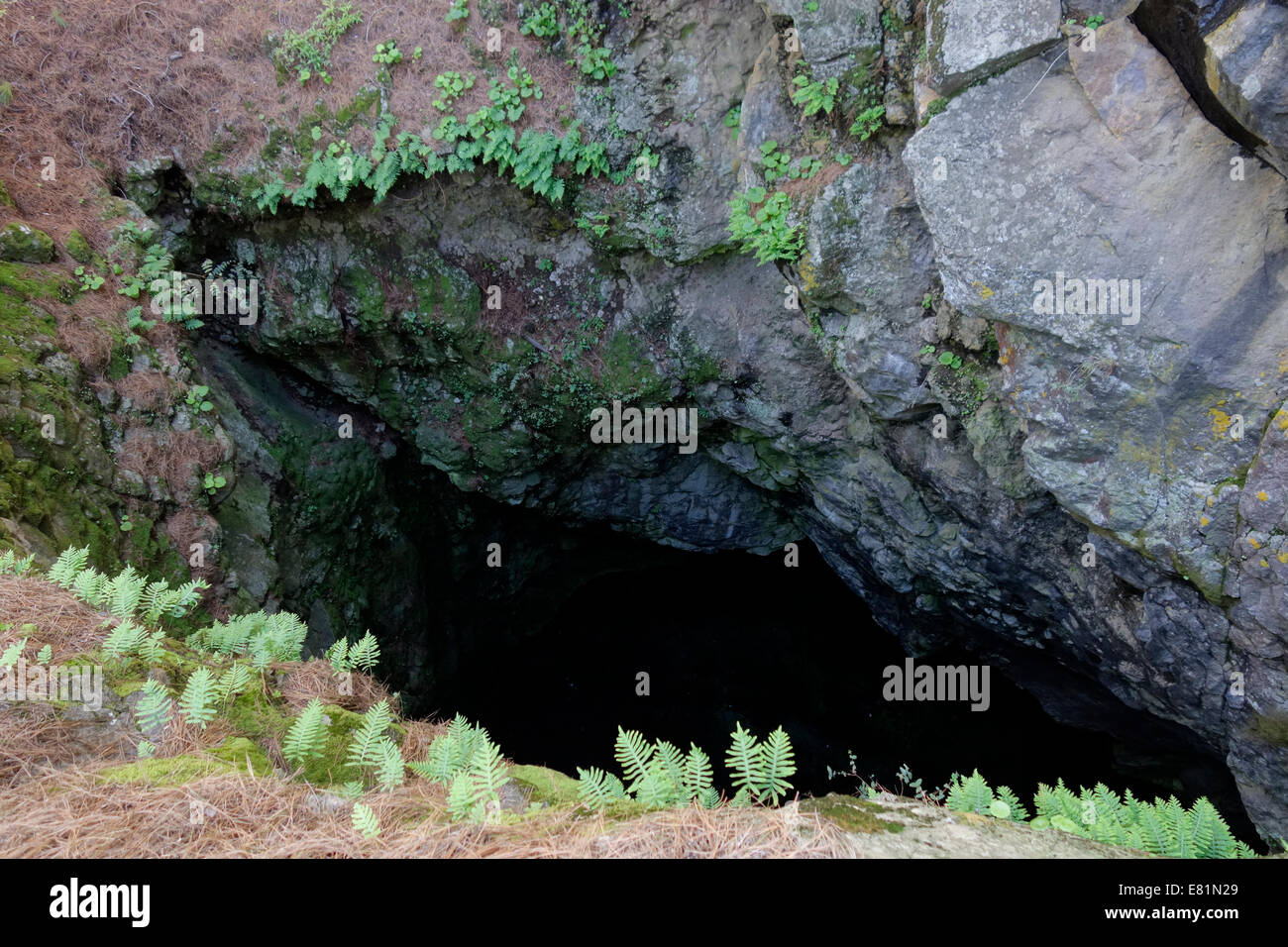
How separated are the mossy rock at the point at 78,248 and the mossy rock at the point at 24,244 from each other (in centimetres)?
16

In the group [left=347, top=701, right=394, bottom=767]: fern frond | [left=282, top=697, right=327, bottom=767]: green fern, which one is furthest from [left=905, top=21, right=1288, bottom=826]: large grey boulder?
[left=282, top=697, right=327, bottom=767]: green fern

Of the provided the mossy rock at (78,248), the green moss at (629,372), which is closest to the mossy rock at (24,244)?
the mossy rock at (78,248)

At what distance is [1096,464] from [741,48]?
5287 millimetres

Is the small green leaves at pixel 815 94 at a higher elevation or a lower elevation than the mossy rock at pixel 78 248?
higher

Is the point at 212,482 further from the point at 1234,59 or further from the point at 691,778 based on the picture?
the point at 1234,59

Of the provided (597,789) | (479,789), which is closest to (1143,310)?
(597,789)

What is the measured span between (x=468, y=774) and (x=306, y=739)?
0.82m

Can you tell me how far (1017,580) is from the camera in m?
8.16

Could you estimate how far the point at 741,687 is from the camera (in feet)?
44.3

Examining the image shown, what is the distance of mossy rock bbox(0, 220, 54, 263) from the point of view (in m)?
7.38

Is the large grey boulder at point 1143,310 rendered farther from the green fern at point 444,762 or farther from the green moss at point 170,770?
the green moss at point 170,770

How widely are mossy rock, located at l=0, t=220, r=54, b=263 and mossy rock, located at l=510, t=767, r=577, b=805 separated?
7.90 meters

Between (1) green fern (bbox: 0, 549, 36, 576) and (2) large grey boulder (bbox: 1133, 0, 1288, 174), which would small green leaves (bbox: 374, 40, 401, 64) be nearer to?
(1) green fern (bbox: 0, 549, 36, 576)

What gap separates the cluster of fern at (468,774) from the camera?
9.30ft
